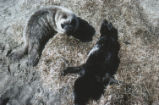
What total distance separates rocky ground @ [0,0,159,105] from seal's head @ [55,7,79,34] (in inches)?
9.4

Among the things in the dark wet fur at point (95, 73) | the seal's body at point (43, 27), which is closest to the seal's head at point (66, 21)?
the seal's body at point (43, 27)

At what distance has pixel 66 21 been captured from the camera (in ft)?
20.1

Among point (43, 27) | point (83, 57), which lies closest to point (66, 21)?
point (43, 27)

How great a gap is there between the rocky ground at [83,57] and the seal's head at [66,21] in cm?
24

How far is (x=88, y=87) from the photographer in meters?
4.88

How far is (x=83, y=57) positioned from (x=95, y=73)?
715 millimetres

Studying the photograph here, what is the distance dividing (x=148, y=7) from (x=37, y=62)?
3778 millimetres

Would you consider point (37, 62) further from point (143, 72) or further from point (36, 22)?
point (143, 72)

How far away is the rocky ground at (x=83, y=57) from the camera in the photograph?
191 inches

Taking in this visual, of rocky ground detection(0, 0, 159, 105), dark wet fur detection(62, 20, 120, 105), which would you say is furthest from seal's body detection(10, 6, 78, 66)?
dark wet fur detection(62, 20, 120, 105)

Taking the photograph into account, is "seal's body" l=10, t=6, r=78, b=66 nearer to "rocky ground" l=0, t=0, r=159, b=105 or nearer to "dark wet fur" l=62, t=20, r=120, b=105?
"rocky ground" l=0, t=0, r=159, b=105

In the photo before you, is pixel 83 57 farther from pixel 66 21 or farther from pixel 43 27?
pixel 43 27

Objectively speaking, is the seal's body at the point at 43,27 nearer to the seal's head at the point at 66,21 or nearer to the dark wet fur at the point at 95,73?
the seal's head at the point at 66,21

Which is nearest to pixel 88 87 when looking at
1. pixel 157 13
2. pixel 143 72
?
pixel 143 72
